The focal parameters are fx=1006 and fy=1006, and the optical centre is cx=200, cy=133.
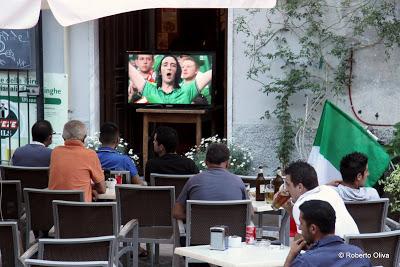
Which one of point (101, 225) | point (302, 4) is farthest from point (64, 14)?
point (302, 4)

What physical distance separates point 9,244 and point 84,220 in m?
0.97

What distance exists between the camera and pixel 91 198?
28.6ft

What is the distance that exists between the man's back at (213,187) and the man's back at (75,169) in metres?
1.08

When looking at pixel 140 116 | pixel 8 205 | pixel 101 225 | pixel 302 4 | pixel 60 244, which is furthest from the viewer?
pixel 140 116

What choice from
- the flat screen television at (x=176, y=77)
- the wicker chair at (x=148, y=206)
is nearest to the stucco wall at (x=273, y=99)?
the flat screen television at (x=176, y=77)

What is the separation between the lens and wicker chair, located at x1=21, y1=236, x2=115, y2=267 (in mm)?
6020

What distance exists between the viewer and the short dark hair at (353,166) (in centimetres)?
758

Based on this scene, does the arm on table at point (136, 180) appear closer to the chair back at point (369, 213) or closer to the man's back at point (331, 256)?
the chair back at point (369, 213)

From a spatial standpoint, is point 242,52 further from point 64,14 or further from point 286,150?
point 64,14

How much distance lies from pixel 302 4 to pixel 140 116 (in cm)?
314

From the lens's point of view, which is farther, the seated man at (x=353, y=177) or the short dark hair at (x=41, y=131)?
the short dark hair at (x=41, y=131)

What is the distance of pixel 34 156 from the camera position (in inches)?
375

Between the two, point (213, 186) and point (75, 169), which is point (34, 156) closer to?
point (75, 169)

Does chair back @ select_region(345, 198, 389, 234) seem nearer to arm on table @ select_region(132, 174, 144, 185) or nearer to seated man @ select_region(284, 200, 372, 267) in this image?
seated man @ select_region(284, 200, 372, 267)
